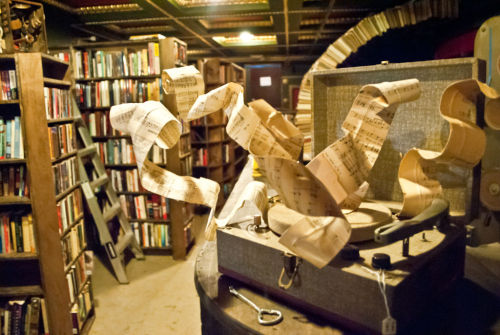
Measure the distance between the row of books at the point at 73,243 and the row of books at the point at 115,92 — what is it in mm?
1448

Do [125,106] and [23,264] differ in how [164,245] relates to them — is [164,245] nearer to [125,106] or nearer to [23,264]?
[23,264]

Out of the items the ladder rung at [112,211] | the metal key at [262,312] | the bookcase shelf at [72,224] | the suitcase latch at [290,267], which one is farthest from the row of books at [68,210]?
the suitcase latch at [290,267]

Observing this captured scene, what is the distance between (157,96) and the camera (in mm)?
3564

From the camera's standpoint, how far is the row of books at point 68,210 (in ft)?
7.84

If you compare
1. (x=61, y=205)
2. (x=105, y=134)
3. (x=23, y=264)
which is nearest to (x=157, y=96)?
(x=105, y=134)

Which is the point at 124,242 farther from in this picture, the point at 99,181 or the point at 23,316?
the point at 23,316

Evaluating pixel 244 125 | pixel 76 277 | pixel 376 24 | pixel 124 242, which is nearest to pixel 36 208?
pixel 76 277

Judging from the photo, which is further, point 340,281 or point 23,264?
point 23,264

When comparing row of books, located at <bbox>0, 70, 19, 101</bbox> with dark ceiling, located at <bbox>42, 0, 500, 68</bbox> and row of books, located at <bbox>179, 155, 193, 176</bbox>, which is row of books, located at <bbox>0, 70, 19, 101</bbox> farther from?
dark ceiling, located at <bbox>42, 0, 500, 68</bbox>

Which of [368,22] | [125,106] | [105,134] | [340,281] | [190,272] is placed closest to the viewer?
[340,281]

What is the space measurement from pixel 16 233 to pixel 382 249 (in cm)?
228

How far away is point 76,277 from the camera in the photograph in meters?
2.53

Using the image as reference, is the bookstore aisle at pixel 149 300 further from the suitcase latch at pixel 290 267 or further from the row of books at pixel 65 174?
the suitcase latch at pixel 290 267

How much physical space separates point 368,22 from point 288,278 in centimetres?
297
